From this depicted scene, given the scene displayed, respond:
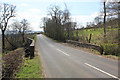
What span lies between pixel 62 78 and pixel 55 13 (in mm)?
39597

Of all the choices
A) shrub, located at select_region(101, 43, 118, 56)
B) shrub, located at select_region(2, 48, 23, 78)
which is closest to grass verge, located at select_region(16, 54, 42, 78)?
shrub, located at select_region(2, 48, 23, 78)

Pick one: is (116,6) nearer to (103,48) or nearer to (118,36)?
(118,36)

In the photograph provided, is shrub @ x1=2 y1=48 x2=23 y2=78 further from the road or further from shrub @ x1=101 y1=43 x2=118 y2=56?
shrub @ x1=101 y1=43 x2=118 y2=56

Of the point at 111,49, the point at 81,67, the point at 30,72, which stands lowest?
the point at 30,72

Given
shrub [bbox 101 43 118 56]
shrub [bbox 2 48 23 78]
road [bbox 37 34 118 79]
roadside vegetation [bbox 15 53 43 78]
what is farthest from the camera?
shrub [bbox 101 43 118 56]

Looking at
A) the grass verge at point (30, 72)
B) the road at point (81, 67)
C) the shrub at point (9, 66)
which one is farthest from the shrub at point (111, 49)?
the shrub at point (9, 66)

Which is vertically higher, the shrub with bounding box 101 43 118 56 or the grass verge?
the shrub with bounding box 101 43 118 56

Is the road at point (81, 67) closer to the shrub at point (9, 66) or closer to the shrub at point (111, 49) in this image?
the shrub at point (9, 66)

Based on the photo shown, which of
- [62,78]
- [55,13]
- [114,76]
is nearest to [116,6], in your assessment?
[114,76]

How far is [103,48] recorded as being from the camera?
12.8m

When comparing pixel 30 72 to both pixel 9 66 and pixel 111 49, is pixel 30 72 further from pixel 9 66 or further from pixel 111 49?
→ pixel 111 49

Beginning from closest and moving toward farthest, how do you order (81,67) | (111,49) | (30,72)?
1. (30,72)
2. (81,67)
3. (111,49)

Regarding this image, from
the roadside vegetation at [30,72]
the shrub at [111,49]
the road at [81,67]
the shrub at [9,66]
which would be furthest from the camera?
the shrub at [111,49]

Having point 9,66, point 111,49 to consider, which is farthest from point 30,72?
point 111,49
